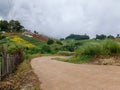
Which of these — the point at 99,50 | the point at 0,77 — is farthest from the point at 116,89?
the point at 99,50

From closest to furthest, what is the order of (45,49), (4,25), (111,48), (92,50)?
(111,48) → (92,50) → (45,49) → (4,25)

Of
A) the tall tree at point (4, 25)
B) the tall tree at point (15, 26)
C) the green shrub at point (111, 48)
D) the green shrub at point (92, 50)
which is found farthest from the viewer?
the tall tree at point (15, 26)

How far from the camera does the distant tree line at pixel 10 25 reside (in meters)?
68.9

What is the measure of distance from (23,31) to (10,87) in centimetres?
6304

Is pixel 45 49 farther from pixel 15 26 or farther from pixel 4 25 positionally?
pixel 15 26

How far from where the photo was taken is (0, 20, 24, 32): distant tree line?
68875 mm

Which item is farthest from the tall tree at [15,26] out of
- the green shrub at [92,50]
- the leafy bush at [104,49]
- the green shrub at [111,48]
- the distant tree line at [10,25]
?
the green shrub at [111,48]

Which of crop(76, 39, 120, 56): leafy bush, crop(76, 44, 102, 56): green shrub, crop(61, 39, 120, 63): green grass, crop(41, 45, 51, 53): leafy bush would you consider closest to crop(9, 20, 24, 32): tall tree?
crop(41, 45, 51, 53): leafy bush

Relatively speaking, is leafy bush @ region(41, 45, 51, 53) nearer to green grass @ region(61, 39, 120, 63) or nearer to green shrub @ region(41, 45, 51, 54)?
green shrub @ region(41, 45, 51, 54)

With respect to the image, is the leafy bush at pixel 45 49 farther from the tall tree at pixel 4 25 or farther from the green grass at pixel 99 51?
the green grass at pixel 99 51

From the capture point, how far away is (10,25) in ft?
231

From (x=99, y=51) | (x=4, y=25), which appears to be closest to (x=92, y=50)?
(x=99, y=51)

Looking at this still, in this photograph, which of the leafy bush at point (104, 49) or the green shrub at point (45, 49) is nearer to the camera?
the leafy bush at point (104, 49)

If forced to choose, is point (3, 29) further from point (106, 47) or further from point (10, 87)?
point (10, 87)
